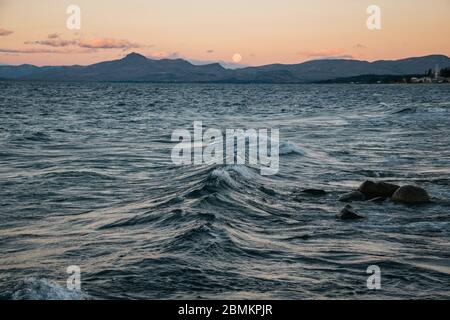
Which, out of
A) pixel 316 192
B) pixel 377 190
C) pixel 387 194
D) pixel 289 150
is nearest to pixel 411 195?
pixel 387 194

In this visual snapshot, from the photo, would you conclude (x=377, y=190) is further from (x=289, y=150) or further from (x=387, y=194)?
(x=289, y=150)

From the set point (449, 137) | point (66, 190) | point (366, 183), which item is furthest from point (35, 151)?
point (449, 137)

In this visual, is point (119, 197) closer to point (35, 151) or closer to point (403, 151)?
point (35, 151)

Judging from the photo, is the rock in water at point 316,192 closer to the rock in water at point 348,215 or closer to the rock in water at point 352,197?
the rock in water at point 352,197

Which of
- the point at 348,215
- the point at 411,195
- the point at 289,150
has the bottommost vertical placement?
the point at 348,215

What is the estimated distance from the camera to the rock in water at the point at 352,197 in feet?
54.9

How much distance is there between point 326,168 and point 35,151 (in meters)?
15.0

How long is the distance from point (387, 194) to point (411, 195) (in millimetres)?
994

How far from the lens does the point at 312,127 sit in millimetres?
46469

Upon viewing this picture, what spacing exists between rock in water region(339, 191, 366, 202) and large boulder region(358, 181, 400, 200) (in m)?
0.25

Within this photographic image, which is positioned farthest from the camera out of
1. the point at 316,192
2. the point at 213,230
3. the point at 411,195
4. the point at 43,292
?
the point at 316,192

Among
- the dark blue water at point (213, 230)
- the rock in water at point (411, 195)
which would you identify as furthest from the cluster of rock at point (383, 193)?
the dark blue water at point (213, 230)

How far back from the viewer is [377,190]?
1719 cm

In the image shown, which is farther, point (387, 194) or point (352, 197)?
point (387, 194)
